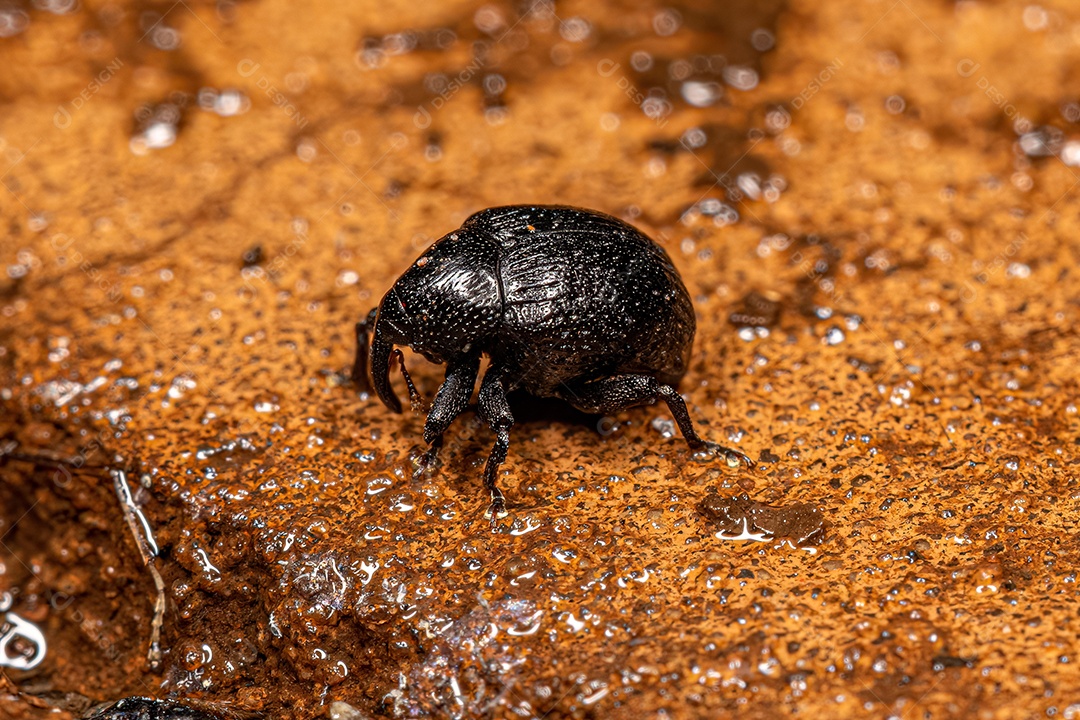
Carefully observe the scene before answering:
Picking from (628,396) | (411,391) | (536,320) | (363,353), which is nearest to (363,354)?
(363,353)

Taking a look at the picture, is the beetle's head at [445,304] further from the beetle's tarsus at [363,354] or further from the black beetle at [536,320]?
the beetle's tarsus at [363,354]

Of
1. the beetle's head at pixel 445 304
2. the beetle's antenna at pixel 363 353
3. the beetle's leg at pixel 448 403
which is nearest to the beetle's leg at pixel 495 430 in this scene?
the beetle's leg at pixel 448 403

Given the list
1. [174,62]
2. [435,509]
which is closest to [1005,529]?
[435,509]

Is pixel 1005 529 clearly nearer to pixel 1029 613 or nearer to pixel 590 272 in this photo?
pixel 1029 613

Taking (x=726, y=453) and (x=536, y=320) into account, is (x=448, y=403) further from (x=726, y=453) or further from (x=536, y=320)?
(x=726, y=453)

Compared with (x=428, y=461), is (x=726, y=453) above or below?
above

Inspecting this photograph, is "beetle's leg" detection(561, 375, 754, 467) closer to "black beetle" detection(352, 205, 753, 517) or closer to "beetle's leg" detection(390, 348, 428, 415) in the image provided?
"black beetle" detection(352, 205, 753, 517)
